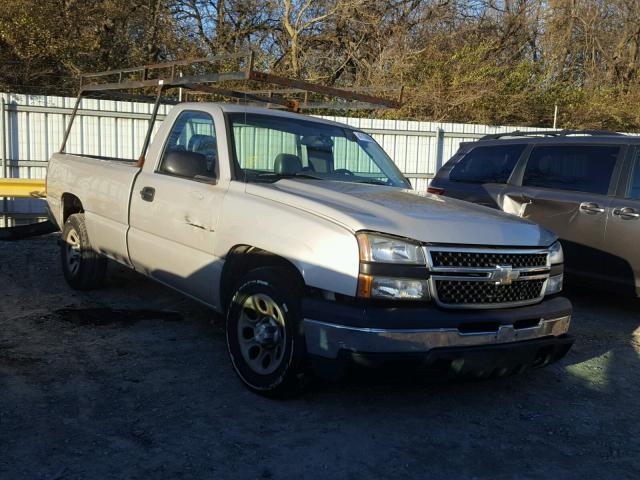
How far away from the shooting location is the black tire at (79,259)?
20.4 feet

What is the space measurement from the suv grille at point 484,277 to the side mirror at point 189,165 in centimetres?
184

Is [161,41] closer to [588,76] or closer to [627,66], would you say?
[588,76]

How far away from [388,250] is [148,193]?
240cm

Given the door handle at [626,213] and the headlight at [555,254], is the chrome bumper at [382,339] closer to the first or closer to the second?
the headlight at [555,254]

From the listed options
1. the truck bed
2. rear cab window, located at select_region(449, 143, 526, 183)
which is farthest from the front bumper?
rear cab window, located at select_region(449, 143, 526, 183)

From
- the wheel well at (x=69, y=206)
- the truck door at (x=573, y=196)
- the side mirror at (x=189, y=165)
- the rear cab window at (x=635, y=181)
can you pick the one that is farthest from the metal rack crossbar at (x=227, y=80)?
the rear cab window at (x=635, y=181)

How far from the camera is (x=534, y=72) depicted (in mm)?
20875

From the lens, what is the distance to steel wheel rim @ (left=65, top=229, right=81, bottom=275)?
6350 mm

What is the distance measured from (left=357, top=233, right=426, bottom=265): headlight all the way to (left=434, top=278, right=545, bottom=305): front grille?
0.19 meters

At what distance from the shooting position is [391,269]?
3371 millimetres

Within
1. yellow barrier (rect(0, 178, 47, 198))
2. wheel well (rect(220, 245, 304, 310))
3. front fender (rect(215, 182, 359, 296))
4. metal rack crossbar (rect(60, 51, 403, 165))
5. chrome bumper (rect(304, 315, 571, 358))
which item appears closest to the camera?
chrome bumper (rect(304, 315, 571, 358))

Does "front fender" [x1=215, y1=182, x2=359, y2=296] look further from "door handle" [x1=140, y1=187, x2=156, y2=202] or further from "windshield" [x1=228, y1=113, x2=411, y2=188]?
"door handle" [x1=140, y1=187, x2=156, y2=202]

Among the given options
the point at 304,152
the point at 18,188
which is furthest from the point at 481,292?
the point at 18,188

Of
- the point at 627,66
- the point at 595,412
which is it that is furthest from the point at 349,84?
the point at 595,412
